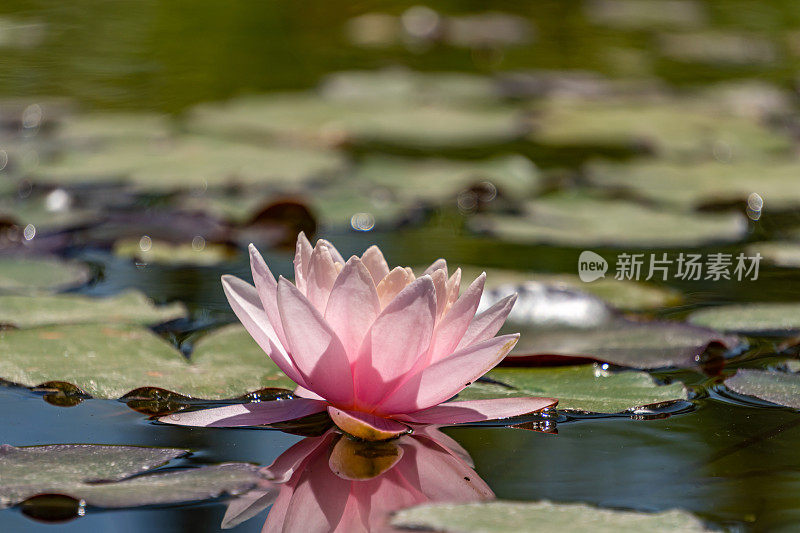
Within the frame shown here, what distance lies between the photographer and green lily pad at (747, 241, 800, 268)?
196 centimetres

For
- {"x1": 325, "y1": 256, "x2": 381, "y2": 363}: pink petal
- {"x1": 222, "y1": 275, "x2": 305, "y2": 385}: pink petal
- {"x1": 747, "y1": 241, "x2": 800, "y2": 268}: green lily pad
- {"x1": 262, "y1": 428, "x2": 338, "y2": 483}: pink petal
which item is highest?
{"x1": 325, "y1": 256, "x2": 381, "y2": 363}: pink petal

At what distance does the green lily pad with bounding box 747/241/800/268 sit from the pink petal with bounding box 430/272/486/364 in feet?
3.72

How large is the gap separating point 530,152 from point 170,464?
2.25m

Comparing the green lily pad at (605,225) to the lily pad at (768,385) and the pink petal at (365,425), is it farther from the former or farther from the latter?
the pink petal at (365,425)

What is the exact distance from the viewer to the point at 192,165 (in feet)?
8.67

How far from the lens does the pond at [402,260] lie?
0.96 m

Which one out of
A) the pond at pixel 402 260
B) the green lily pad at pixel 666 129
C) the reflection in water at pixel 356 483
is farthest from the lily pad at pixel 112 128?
the reflection in water at pixel 356 483

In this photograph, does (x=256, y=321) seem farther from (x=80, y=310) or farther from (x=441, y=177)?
(x=441, y=177)

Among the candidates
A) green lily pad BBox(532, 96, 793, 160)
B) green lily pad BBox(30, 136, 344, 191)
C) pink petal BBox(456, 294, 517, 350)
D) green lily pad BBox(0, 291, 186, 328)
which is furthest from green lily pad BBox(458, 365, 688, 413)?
green lily pad BBox(532, 96, 793, 160)

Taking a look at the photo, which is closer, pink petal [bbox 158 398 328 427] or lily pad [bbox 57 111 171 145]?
pink petal [bbox 158 398 328 427]

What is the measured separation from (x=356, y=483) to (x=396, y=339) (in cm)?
17

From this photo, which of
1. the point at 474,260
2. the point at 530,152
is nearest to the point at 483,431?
the point at 474,260

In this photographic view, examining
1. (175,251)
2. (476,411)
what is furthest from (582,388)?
(175,251)

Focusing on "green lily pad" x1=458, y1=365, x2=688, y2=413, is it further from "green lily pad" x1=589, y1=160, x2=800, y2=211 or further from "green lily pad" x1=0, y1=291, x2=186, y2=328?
"green lily pad" x1=589, y1=160, x2=800, y2=211
